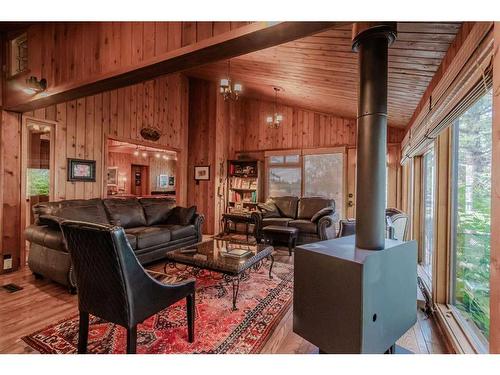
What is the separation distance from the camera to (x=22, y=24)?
135 inches

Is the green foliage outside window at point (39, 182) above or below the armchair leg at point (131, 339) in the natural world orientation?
above

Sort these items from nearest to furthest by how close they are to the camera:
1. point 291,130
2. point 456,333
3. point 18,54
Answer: point 456,333
point 18,54
point 291,130

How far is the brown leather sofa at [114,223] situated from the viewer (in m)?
2.88

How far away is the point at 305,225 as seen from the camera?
16.3 ft

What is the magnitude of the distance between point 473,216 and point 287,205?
391 cm

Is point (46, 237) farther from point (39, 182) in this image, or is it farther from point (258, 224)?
point (258, 224)

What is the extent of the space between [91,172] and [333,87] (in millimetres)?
4333

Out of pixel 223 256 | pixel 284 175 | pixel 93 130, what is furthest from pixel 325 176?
pixel 93 130

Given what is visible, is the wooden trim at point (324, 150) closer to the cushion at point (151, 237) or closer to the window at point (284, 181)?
the window at point (284, 181)

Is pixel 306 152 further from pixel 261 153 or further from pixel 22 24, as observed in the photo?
pixel 22 24

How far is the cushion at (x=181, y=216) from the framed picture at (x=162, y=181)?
279 inches

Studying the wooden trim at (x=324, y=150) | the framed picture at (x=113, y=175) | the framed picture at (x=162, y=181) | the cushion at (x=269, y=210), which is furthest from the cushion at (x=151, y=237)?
the framed picture at (x=162, y=181)
